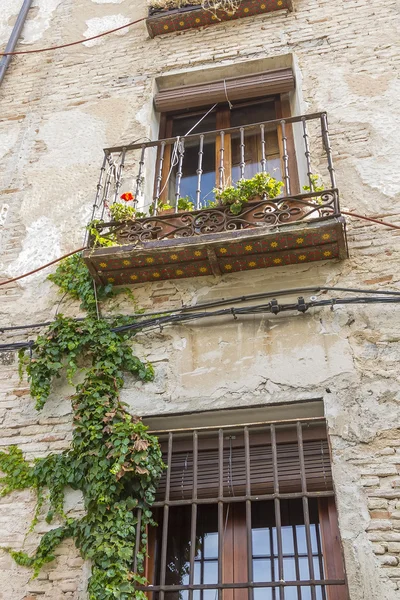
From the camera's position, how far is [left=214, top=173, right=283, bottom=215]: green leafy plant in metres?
4.40

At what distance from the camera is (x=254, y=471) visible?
3.72 metres

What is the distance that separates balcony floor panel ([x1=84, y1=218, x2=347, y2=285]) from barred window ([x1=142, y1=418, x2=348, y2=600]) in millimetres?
1147

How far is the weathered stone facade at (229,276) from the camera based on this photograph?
3506 mm

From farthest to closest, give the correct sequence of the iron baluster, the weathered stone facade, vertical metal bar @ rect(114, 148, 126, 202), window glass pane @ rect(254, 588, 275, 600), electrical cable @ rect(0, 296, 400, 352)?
1. vertical metal bar @ rect(114, 148, 126, 202)
2. the iron baluster
3. electrical cable @ rect(0, 296, 400, 352)
4. the weathered stone facade
5. window glass pane @ rect(254, 588, 275, 600)

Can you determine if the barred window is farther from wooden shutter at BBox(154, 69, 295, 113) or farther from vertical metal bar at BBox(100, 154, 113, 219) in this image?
wooden shutter at BBox(154, 69, 295, 113)

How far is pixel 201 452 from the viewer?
3898 mm

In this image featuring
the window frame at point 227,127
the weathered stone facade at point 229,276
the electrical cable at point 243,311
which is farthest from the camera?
the window frame at point 227,127

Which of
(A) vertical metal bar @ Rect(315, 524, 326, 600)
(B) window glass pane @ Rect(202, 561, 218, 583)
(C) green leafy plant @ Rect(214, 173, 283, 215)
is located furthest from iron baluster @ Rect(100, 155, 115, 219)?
(A) vertical metal bar @ Rect(315, 524, 326, 600)

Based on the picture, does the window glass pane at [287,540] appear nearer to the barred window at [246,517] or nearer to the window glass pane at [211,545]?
the barred window at [246,517]

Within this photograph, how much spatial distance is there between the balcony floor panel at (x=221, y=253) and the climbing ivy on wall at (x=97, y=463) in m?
0.44

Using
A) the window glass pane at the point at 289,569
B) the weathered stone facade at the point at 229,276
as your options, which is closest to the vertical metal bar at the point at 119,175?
the weathered stone facade at the point at 229,276

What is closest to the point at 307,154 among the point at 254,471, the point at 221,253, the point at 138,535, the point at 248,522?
the point at 221,253

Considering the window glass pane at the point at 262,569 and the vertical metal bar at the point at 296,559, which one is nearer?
the vertical metal bar at the point at 296,559

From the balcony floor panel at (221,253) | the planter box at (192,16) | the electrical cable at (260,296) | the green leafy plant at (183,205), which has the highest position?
the planter box at (192,16)
